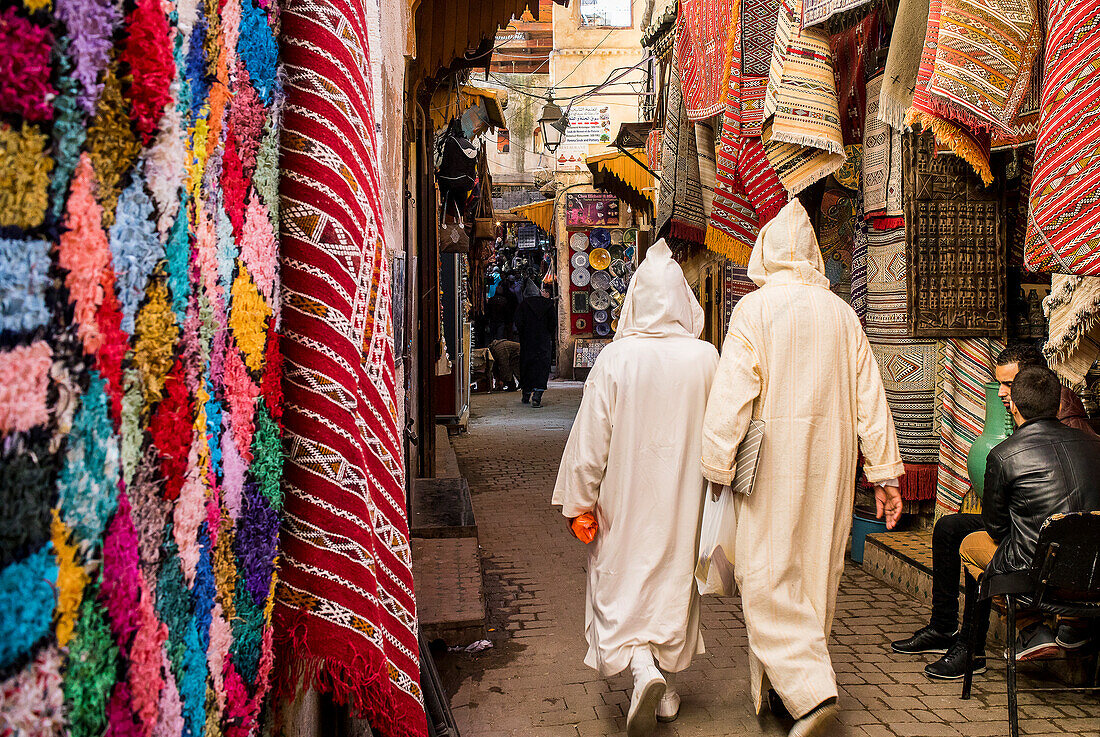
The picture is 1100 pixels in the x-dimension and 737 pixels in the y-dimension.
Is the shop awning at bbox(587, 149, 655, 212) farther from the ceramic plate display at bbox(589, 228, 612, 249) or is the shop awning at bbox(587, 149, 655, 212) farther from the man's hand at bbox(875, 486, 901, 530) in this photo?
the man's hand at bbox(875, 486, 901, 530)

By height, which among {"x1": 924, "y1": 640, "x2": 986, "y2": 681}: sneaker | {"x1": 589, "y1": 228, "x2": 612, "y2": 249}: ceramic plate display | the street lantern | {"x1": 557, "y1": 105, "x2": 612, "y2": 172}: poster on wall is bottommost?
{"x1": 924, "y1": 640, "x2": 986, "y2": 681}: sneaker

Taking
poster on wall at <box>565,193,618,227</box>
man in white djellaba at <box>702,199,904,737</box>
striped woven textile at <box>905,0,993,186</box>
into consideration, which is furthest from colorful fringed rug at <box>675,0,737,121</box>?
poster on wall at <box>565,193,618,227</box>

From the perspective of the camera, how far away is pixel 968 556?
398 centimetres

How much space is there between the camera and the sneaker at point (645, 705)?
10.4 ft

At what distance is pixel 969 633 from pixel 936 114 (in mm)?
2372

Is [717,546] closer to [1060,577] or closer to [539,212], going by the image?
[1060,577]

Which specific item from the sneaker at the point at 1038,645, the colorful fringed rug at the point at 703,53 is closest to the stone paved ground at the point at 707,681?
the sneaker at the point at 1038,645

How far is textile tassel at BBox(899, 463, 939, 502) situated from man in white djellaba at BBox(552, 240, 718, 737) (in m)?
2.55

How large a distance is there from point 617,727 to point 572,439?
4.05 ft

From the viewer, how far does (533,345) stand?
15.6 m

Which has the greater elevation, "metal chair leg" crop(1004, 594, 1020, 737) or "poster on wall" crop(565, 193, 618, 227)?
"poster on wall" crop(565, 193, 618, 227)

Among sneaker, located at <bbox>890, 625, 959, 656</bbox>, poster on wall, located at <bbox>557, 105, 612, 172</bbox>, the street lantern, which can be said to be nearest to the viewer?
sneaker, located at <bbox>890, 625, 959, 656</bbox>

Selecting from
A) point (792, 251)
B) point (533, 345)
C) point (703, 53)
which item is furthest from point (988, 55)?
point (533, 345)

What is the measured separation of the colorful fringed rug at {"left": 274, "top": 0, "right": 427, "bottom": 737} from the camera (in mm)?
1006
